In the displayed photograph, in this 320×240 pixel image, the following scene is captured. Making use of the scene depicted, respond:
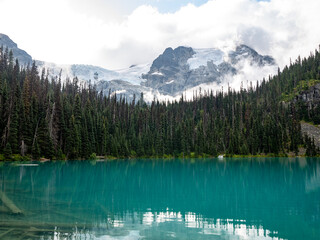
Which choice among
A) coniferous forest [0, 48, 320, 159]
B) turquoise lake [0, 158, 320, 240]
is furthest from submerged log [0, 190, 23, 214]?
coniferous forest [0, 48, 320, 159]

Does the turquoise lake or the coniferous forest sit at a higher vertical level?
the coniferous forest

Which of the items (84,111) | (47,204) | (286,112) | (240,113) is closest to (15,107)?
(84,111)

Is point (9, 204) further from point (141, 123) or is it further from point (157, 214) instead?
point (141, 123)

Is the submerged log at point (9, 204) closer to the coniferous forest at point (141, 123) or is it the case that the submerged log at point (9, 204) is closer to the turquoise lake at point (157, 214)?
the turquoise lake at point (157, 214)

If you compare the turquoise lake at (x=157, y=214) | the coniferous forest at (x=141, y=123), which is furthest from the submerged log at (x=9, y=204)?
the coniferous forest at (x=141, y=123)

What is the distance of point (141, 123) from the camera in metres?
151

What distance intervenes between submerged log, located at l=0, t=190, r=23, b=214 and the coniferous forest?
55314 mm

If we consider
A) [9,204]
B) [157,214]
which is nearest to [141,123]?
[9,204]

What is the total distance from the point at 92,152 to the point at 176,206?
272 feet

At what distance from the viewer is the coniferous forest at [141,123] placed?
85.3 meters

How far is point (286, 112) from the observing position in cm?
15750

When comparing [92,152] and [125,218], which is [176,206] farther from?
[92,152]

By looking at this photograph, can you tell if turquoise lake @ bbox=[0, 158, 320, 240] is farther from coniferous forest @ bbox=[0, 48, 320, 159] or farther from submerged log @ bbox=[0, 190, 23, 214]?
coniferous forest @ bbox=[0, 48, 320, 159]

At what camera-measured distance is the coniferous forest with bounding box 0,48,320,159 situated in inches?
3358
